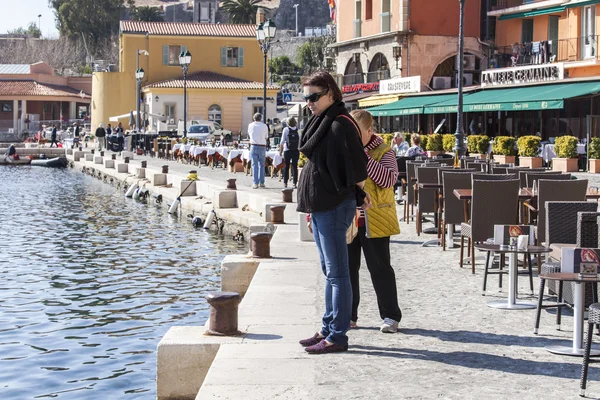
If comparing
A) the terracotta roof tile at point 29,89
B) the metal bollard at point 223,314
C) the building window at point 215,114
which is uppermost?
the terracotta roof tile at point 29,89

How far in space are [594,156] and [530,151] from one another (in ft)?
6.21

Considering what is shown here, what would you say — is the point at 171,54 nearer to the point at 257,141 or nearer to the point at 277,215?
the point at 257,141

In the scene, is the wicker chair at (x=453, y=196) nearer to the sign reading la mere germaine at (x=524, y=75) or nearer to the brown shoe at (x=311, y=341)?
the brown shoe at (x=311, y=341)

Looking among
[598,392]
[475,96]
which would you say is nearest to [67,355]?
[598,392]

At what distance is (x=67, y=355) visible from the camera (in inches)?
408

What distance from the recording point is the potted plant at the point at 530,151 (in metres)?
30.7

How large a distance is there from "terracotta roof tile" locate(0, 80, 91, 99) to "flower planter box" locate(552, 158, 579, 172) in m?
60.6

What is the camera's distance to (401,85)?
47969 mm

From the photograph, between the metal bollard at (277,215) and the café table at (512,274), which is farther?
the metal bollard at (277,215)

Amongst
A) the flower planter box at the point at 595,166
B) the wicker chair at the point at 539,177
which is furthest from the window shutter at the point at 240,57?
the wicker chair at the point at 539,177

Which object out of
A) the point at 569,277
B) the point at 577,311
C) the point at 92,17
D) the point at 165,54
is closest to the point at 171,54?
the point at 165,54

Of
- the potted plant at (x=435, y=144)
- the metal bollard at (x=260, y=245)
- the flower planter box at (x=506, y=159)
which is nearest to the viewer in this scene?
the metal bollard at (x=260, y=245)

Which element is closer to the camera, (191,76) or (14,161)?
(14,161)

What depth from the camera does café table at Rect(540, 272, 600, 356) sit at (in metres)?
6.66
